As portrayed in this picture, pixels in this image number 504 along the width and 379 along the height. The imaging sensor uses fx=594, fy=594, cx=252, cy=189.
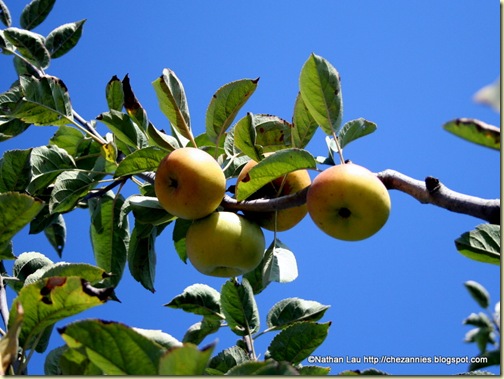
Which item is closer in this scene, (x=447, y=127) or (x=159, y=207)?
(x=447, y=127)

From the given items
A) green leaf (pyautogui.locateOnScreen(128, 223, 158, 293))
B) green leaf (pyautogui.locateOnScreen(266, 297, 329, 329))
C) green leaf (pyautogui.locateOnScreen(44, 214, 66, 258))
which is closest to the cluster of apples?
green leaf (pyautogui.locateOnScreen(266, 297, 329, 329))

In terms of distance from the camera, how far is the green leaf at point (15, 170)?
2.48 m

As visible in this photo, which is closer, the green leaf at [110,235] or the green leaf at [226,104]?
the green leaf at [226,104]

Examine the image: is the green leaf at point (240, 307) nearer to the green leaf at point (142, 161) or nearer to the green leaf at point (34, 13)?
the green leaf at point (142, 161)

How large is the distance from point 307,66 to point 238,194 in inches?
18.3

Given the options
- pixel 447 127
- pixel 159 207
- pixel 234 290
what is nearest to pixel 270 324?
pixel 234 290

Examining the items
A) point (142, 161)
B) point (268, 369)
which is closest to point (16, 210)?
point (142, 161)

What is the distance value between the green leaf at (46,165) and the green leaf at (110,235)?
0.80 ft

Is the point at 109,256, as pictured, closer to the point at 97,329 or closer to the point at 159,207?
the point at 159,207

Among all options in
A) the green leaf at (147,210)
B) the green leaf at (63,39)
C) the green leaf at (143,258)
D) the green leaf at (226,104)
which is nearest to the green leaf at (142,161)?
the green leaf at (147,210)

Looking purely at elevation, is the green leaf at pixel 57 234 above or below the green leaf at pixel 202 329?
above

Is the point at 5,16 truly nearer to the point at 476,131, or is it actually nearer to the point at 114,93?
the point at 114,93

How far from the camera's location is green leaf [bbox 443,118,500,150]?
1102 mm

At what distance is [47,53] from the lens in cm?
321
